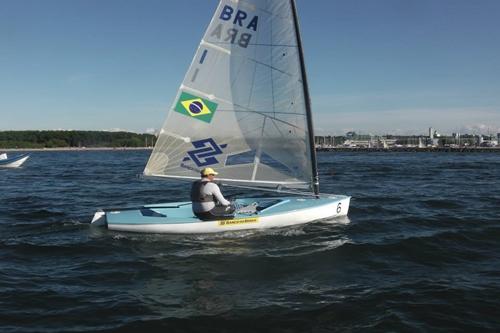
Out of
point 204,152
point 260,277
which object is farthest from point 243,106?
point 260,277

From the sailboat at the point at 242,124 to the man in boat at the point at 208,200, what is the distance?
0.74 feet

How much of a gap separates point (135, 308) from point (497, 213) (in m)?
14.6

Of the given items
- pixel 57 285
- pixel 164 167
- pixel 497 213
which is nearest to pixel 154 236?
pixel 164 167

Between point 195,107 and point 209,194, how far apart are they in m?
2.81

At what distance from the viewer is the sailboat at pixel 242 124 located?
13.7 meters

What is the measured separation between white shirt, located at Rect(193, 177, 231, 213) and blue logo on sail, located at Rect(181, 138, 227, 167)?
1701 millimetres

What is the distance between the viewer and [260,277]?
1004 centimetres

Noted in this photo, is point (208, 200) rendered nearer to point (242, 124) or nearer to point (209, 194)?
point (209, 194)

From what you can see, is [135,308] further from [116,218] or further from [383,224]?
[383,224]

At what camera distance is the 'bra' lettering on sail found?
1377cm

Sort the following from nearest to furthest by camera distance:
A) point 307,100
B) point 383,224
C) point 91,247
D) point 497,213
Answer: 1. point 91,247
2. point 307,100
3. point 383,224
4. point 497,213

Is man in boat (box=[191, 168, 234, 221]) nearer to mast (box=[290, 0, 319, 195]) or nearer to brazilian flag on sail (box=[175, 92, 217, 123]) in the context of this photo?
brazilian flag on sail (box=[175, 92, 217, 123])

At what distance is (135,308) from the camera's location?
323 inches

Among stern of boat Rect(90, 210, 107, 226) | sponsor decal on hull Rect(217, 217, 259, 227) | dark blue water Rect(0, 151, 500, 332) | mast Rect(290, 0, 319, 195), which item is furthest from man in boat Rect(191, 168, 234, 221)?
mast Rect(290, 0, 319, 195)
